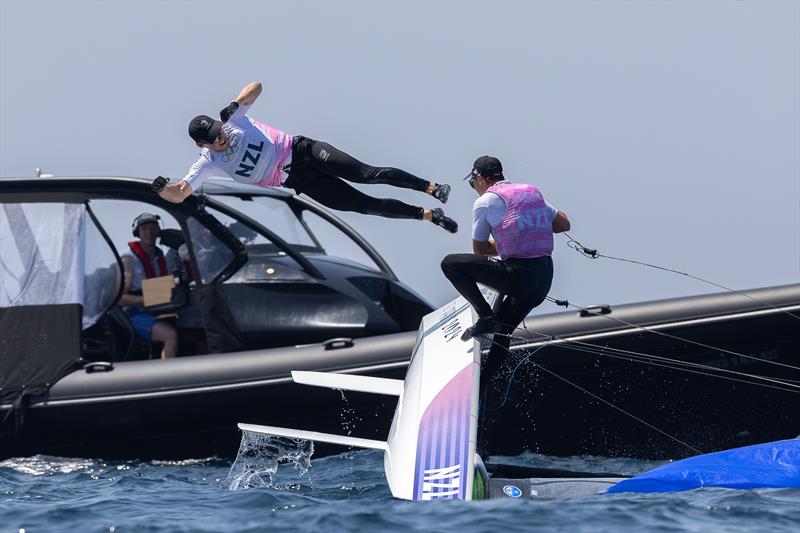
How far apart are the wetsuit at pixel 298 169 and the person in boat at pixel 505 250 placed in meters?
0.52

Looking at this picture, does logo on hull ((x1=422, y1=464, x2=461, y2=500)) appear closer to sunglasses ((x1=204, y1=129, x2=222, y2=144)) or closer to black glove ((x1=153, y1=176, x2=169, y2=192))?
sunglasses ((x1=204, y1=129, x2=222, y2=144))

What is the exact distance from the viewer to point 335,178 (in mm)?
7324

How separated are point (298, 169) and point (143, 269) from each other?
5.66 ft

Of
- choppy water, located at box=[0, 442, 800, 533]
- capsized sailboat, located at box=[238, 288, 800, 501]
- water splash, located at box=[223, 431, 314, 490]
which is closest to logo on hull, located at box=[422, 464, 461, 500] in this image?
capsized sailboat, located at box=[238, 288, 800, 501]

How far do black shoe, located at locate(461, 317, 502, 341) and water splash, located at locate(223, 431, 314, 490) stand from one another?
1111 mm

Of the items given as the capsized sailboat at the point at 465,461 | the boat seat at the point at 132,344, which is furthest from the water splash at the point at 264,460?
the boat seat at the point at 132,344

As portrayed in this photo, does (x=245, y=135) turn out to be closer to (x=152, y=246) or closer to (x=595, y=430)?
(x=152, y=246)

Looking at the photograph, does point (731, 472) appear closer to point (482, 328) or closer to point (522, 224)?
point (482, 328)

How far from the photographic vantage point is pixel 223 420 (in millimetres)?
→ 7688

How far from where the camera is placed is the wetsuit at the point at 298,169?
23.1 feet

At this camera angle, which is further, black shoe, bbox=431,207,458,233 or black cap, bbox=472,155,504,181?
Answer: black shoe, bbox=431,207,458,233

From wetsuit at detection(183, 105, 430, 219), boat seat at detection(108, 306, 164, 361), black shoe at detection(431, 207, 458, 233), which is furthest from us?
boat seat at detection(108, 306, 164, 361)

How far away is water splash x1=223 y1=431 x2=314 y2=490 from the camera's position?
263 inches

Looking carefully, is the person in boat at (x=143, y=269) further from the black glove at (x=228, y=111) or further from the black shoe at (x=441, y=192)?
the black shoe at (x=441, y=192)
